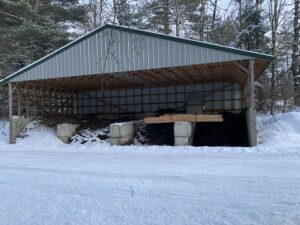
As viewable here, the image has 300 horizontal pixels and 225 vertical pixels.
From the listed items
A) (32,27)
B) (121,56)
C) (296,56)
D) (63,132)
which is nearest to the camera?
(121,56)

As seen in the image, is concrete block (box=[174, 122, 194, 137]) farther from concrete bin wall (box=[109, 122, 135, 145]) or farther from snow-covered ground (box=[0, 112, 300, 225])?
concrete bin wall (box=[109, 122, 135, 145])

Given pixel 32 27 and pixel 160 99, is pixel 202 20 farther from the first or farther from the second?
pixel 32 27

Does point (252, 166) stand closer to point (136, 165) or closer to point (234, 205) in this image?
point (136, 165)

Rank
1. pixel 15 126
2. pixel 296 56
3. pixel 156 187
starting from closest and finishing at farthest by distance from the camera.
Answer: pixel 156 187, pixel 15 126, pixel 296 56

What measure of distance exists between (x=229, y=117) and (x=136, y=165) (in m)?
9.38

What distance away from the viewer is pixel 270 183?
6281 mm

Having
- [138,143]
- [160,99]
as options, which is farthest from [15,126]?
[160,99]

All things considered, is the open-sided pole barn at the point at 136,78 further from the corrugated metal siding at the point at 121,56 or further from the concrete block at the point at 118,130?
the concrete block at the point at 118,130

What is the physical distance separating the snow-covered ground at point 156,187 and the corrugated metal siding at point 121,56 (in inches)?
135

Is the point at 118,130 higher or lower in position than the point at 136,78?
lower

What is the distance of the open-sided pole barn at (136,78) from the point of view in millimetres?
12648

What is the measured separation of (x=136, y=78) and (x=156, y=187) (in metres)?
11.3

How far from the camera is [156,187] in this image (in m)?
6.19

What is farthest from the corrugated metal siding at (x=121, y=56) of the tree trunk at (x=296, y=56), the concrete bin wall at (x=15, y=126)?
the tree trunk at (x=296, y=56)
